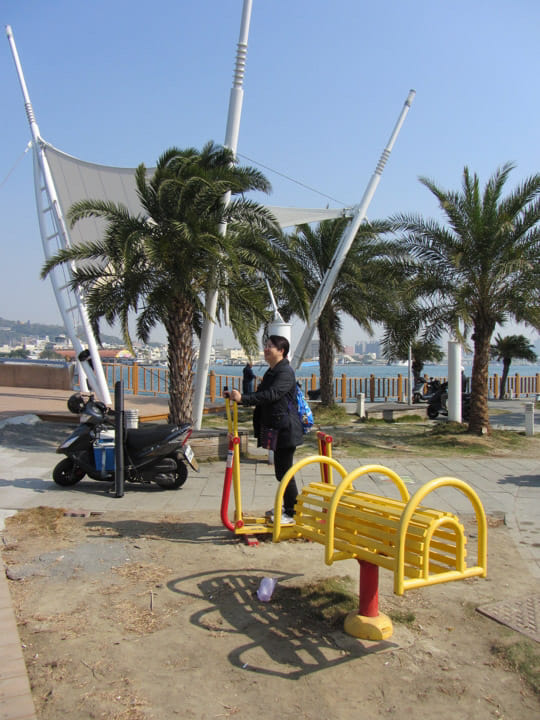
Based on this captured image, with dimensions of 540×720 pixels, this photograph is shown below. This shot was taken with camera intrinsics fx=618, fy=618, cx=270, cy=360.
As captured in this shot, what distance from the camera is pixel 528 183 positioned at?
41.3 feet

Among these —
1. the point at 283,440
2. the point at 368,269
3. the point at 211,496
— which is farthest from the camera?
the point at 368,269

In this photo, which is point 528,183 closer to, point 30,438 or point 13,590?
point 30,438

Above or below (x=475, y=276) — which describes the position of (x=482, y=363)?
below

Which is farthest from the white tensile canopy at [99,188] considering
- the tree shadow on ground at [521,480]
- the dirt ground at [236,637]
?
the dirt ground at [236,637]

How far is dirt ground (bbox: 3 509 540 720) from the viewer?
9.67ft

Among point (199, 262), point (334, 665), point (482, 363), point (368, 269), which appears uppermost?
Result: point (368, 269)

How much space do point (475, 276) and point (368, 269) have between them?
556cm

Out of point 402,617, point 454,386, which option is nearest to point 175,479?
point 402,617

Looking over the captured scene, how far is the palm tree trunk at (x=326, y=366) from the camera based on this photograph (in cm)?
1800

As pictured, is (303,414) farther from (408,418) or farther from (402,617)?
(408,418)

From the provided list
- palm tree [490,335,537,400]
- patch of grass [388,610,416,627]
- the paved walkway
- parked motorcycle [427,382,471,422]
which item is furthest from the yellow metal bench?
palm tree [490,335,537,400]

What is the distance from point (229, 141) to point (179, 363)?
4122mm

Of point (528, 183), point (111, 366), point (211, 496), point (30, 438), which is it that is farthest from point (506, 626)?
point (111, 366)

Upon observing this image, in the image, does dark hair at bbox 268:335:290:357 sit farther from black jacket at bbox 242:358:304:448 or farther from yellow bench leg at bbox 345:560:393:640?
yellow bench leg at bbox 345:560:393:640
